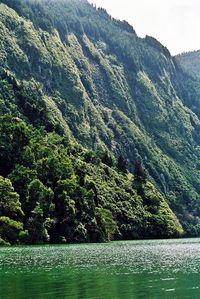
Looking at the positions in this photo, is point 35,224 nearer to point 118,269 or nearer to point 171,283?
point 118,269

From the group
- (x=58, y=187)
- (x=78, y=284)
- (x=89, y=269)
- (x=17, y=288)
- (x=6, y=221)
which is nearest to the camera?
(x=17, y=288)

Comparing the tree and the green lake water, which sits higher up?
the tree

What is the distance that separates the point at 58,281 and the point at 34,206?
112 m

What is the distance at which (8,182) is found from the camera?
165m

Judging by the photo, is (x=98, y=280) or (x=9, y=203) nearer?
(x=98, y=280)

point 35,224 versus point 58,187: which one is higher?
point 58,187

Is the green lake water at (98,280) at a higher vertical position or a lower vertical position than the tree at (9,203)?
Result: lower

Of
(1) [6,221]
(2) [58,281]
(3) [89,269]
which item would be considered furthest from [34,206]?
(2) [58,281]

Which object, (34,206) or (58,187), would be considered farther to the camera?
(58,187)

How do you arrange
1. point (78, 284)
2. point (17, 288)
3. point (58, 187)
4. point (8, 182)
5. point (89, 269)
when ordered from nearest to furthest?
point (17, 288) < point (78, 284) < point (89, 269) < point (8, 182) < point (58, 187)

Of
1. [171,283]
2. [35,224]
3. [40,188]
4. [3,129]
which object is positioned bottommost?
[171,283]

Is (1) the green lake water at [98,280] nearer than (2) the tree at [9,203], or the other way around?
(1) the green lake water at [98,280]

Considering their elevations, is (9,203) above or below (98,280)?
above

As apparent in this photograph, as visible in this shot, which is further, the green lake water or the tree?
the tree
